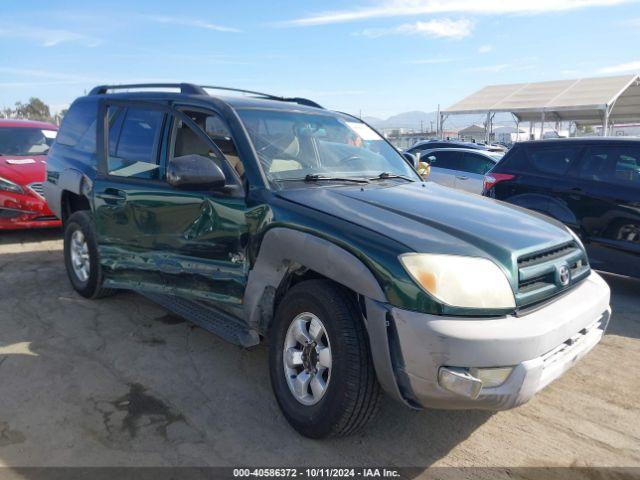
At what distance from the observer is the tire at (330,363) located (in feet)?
8.46

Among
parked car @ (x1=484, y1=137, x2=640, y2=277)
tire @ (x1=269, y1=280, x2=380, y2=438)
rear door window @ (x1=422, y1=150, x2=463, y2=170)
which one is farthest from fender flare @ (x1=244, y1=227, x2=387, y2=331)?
rear door window @ (x1=422, y1=150, x2=463, y2=170)

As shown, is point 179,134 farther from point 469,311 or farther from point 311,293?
point 469,311

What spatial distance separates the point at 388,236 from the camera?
2.59m

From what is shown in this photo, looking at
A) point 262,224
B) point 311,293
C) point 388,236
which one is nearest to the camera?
point 388,236

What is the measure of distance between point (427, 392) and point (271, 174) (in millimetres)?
1610

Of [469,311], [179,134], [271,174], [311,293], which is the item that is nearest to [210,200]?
[271,174]

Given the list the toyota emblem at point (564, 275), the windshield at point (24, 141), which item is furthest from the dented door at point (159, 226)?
the windshield at point (24, 141)

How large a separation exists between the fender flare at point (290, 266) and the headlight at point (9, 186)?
18.1ft

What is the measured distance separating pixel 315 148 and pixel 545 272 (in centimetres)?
174

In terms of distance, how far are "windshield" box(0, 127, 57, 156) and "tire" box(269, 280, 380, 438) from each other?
6.81 m

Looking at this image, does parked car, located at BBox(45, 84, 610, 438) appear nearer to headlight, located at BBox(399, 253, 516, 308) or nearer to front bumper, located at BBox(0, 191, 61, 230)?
headlight, located at BBox(399, 253, 516, 308)

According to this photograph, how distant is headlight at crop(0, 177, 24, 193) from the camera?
23.6 ft

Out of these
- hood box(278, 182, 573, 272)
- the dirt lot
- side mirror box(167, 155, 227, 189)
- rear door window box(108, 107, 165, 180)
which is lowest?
the dirt lot

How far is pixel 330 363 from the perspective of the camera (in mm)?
2680
